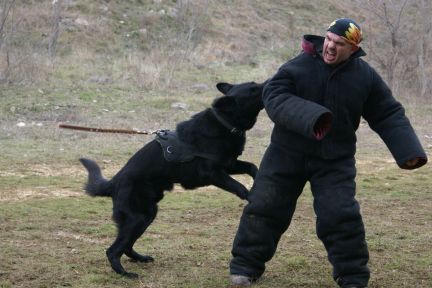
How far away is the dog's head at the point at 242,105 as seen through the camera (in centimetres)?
534

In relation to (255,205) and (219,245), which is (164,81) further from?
(255,205)

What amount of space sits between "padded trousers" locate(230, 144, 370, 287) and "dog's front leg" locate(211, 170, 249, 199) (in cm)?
16

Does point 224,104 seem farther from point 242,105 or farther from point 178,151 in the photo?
point 178,151

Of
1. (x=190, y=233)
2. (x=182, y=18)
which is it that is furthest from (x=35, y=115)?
(x=182, y=18)

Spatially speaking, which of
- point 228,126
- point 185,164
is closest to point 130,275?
point 185,164

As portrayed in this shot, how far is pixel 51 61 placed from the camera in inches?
766

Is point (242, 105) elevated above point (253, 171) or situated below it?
above

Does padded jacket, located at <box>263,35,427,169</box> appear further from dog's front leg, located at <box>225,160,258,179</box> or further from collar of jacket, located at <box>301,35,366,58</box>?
dog's front leg, located at <box>225,160,258,179</box>

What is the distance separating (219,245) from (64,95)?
34.4 ft

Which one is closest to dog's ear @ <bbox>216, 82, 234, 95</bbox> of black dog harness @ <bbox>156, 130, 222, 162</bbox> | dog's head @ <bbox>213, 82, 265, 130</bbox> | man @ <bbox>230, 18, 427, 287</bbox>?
dog's head @ <bbox>213, 82, 265, 130</bbox>

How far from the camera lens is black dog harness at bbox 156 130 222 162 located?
5224 mm

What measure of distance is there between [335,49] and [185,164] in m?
1.49

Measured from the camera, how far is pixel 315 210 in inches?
189

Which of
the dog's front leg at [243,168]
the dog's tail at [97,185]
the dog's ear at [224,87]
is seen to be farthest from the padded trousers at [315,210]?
the dog's tail at [97,185]
